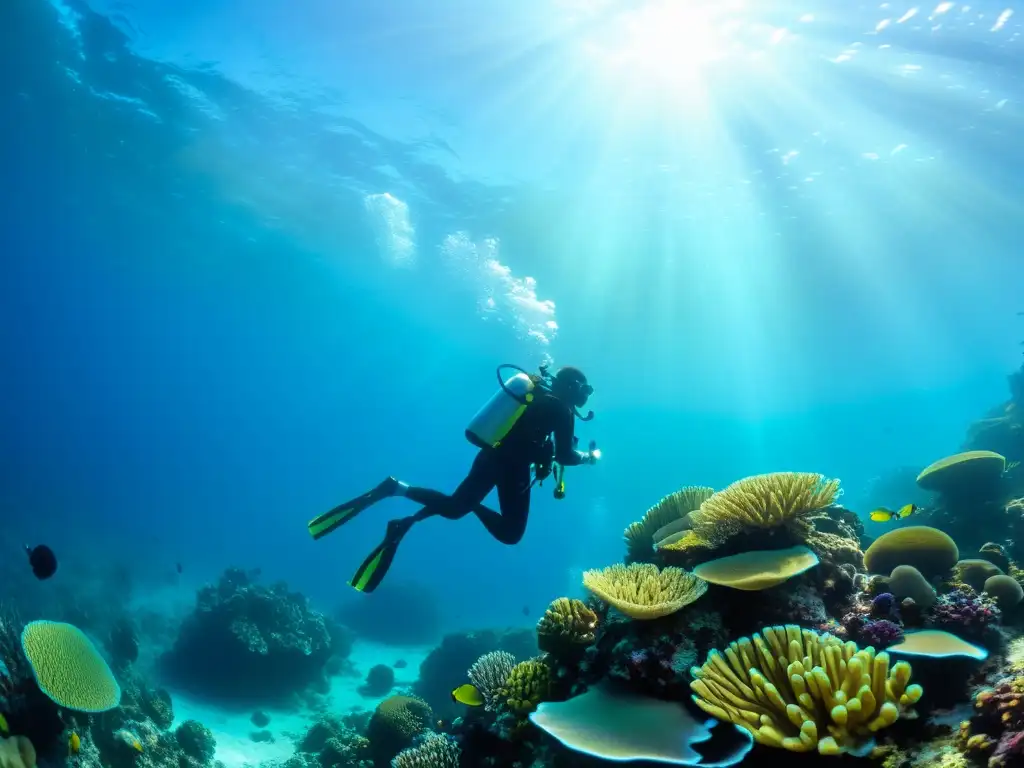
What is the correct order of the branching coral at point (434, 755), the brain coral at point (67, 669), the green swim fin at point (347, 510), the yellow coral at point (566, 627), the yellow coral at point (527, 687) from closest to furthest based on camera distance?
the yellow coral at point (527, 687) → the yellow coral at point (566, 627) → the branching coral at point (434, 755) → the brain coral at point (67, 669) → the green swim fin at point (347, 510)

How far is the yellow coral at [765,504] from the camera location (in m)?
4.44

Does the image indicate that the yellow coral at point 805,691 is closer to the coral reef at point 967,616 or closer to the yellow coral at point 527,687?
the coral reef at point 967,616

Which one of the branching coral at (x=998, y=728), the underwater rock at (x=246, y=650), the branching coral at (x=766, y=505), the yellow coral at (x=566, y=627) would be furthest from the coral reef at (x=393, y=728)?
the underwater rock at (x=246, y=650)

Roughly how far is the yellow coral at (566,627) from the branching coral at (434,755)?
1.49m

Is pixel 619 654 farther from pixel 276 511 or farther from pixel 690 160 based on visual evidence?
pixel 276 511

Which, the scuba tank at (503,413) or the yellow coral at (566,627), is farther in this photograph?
the scuba tank at (503,413)

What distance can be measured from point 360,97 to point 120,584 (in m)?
30.3

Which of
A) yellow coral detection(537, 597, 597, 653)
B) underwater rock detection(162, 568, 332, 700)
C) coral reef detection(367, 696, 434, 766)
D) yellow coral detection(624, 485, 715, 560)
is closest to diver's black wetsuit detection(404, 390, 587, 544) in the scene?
yellow coral detection(624, 485, 715, 560)

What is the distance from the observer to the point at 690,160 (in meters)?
25.2

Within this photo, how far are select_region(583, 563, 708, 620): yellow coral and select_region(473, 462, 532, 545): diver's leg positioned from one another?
3256mm

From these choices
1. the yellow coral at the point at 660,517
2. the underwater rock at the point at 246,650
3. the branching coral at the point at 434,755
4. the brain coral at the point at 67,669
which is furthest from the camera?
the underwater rock at the point at 246,650

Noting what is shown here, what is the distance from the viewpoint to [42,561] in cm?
557

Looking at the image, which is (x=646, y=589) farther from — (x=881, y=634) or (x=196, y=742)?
(x=196, y=742)

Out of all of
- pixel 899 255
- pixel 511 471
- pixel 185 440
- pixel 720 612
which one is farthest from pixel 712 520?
pixel 185 440
